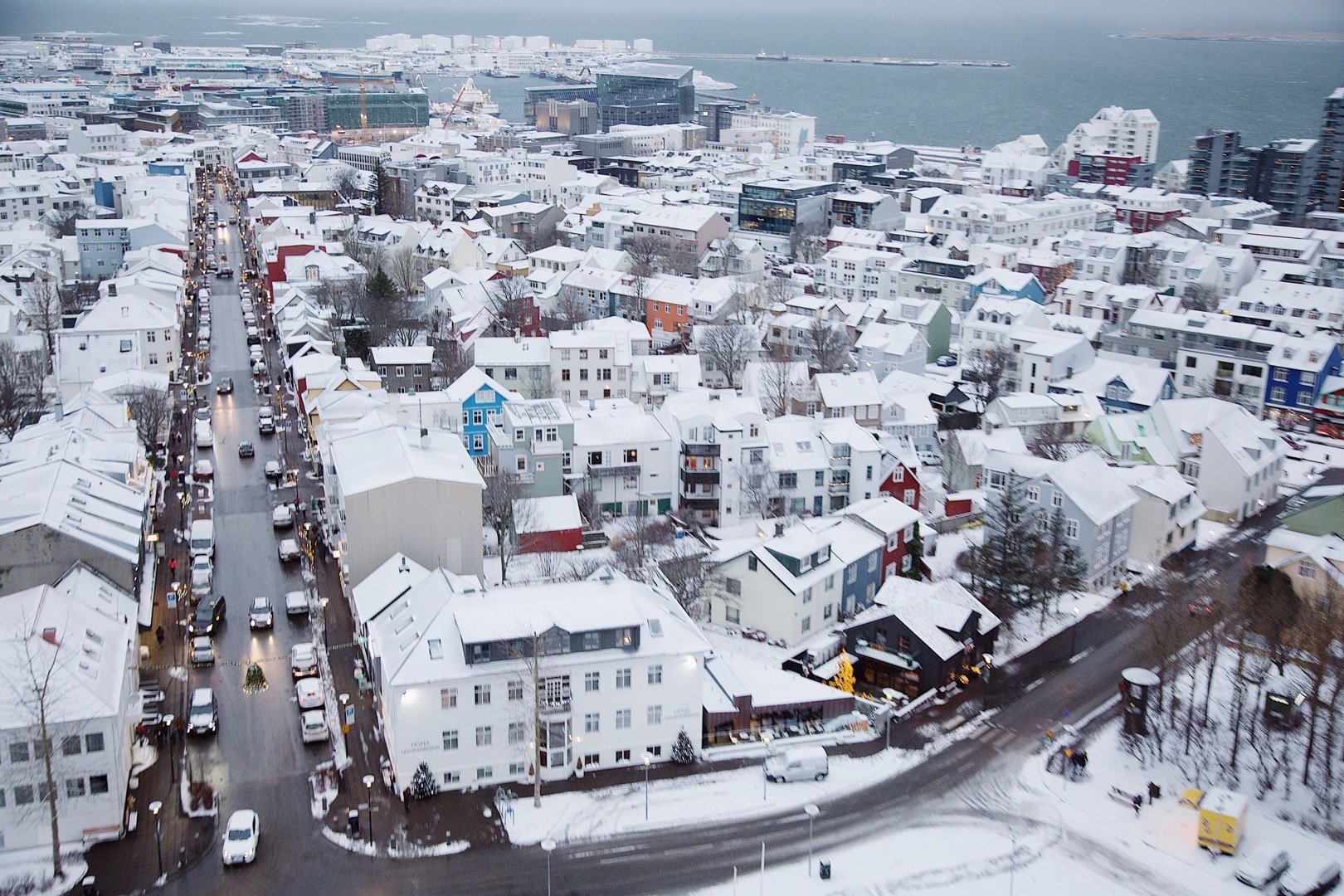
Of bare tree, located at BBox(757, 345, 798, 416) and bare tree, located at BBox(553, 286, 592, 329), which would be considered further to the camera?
bare tree, located at BBox(553, 286, 592, 329)

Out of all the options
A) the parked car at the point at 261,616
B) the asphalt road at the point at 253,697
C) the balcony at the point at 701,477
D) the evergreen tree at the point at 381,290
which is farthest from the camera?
the evergreen tree at the point at 381,290

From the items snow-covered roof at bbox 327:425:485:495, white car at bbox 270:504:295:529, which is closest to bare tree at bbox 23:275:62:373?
white car at bbox 270:504:295:529

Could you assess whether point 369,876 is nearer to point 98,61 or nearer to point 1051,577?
point 1051,577

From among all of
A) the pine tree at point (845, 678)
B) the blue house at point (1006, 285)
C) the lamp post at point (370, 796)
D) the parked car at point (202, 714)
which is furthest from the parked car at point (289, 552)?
the blue house at point (1006, 285)

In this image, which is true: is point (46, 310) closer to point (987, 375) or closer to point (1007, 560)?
point (987, 375)

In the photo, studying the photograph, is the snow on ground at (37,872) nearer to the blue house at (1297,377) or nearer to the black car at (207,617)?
the black car at (207,617)

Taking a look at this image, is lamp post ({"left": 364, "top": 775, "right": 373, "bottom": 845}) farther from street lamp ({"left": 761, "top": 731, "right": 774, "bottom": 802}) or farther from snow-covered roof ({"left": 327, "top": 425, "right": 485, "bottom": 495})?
snow-covered roof ({"left": 327, "top": 425, "right": 485, "bottom": 495})

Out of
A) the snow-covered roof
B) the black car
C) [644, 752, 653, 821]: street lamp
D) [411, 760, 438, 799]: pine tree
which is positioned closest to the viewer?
[644, 752, 653, 821]: street lamp

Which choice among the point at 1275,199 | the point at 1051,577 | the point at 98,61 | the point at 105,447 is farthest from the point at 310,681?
the point at 98,61

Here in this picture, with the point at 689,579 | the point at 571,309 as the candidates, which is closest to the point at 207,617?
the point at 689,579
